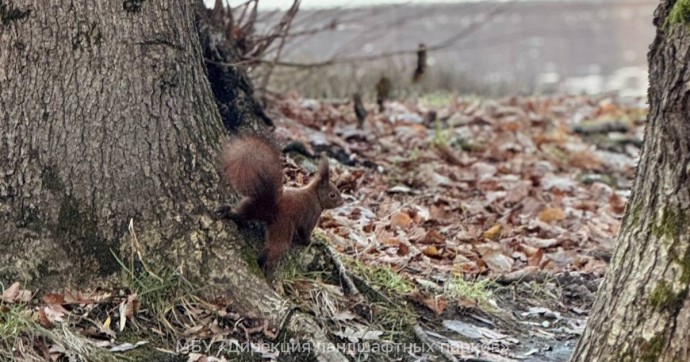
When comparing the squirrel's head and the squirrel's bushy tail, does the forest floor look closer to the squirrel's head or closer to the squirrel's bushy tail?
the squirrel's head

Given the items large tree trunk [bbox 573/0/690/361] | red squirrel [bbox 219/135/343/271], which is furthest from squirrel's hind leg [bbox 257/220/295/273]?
large tree trunk [bbox 573/0/690/361]

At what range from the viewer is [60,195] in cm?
379

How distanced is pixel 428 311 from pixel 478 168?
345 cm

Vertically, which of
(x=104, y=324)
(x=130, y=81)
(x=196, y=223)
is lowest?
(x=104, y=324)

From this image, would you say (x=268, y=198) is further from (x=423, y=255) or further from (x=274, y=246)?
(x=423, y=255)

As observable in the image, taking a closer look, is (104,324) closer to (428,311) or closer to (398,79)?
(428,311)

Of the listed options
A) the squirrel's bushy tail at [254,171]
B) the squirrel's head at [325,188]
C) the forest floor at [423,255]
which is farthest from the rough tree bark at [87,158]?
the squirrel's head at [325,188]

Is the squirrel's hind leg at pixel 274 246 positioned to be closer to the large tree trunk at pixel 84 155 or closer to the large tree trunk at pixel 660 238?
the large tree trunk at pixel 84 155

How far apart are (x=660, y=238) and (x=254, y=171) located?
1558mm

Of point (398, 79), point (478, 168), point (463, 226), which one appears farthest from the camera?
point (398, 79)

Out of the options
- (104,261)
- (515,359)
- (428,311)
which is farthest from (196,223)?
(515,359)

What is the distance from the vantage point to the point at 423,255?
201 inches

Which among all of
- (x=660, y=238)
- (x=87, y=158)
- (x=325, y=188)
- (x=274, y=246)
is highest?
(x=87, y=158)

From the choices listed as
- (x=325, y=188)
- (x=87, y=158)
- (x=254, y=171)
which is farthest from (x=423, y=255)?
(x=87, y=158)
